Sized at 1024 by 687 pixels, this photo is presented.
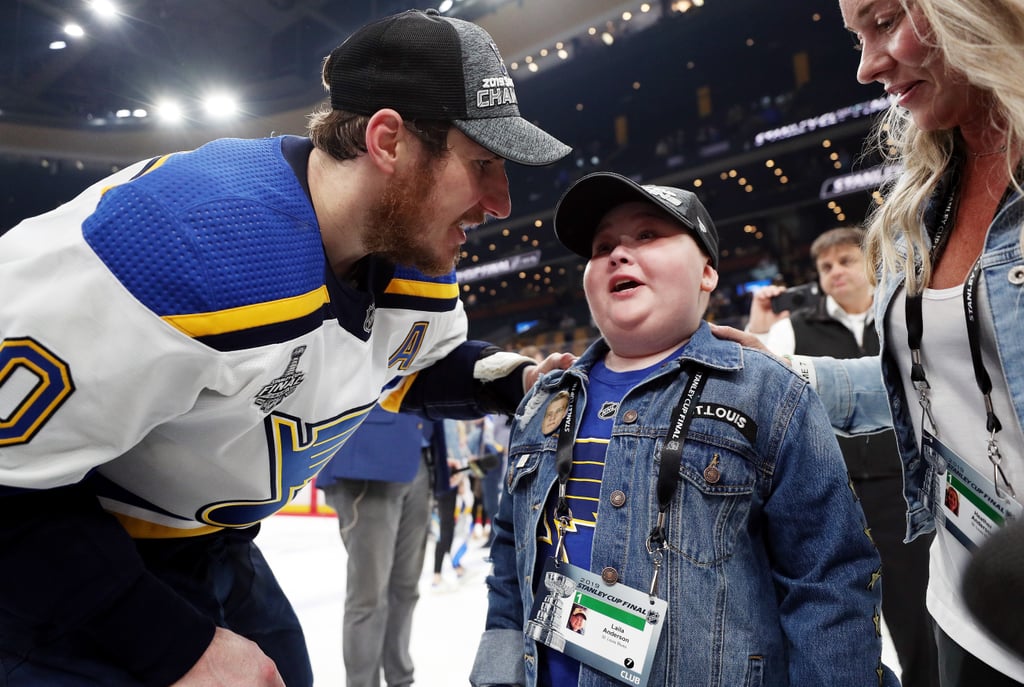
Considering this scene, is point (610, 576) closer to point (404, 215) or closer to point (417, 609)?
point (404, 215)

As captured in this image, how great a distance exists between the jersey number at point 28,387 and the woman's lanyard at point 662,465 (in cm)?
72

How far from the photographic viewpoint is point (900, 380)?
1028mm

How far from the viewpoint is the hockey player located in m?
0.79

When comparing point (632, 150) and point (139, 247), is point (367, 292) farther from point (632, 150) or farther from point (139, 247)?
point (632, 150)

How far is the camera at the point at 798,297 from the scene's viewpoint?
257 centimetres

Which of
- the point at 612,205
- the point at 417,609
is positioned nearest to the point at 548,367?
the point at 612,205

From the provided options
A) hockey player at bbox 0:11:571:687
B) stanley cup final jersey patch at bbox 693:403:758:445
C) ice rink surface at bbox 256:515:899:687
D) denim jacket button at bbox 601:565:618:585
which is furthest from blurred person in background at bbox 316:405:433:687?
stanley cup final jersey patch at bbox 693:403:758:445

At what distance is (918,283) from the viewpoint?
3.07 feet

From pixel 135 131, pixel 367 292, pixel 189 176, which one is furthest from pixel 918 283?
pixel 135 131

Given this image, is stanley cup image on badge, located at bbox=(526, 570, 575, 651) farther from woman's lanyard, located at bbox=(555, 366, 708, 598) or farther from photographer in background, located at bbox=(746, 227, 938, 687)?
photographer in background, located at bbox=(746, 227, 938, 687)

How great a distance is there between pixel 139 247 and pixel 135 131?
5937mm

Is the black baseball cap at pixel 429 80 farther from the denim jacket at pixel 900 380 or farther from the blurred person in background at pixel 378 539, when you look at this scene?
the blurred person in background at pixel 378 539

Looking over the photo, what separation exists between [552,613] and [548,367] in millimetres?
562

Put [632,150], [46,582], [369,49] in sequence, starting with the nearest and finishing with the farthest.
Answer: [46,582], [369,49], [632,150]
